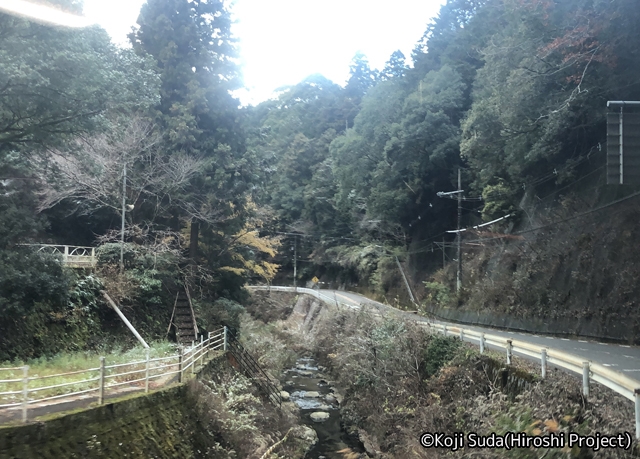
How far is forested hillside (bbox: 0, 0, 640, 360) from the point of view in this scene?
11961mm

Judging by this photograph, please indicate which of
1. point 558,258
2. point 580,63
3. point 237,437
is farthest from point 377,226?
point 237,437

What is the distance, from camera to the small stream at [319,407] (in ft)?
49.1

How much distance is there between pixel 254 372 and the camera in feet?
59.1

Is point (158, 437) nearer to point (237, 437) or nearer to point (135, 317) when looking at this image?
point (237, 437)

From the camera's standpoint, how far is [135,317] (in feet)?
57.7

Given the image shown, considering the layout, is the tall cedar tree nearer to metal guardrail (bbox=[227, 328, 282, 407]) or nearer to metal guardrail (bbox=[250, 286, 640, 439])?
metal guardrail (bbox=[227, 328, 282, 407])

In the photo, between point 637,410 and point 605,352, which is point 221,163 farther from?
point 637,410

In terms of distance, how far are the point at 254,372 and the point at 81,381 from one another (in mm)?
11009

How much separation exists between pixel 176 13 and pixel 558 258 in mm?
21314

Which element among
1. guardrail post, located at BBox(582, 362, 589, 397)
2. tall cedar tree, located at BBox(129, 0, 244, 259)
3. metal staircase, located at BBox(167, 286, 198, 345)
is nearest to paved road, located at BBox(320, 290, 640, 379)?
guardrail post, located at BBox(582, 362, 589, 397)

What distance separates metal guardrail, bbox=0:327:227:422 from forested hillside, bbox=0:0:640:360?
362 centimetres

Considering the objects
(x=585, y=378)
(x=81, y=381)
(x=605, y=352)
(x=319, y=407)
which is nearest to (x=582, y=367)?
(x=585, y=378)

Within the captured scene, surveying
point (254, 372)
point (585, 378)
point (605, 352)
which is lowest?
point (254, 372)

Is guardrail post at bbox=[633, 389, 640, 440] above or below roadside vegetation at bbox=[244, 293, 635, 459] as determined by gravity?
above
